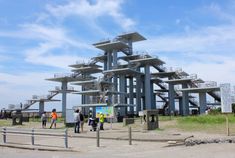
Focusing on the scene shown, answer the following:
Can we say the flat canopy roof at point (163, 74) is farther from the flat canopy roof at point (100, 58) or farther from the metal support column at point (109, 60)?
the flat canopy roof at point (100, 58)

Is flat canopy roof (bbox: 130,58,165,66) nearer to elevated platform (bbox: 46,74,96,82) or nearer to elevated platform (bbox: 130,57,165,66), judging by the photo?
elevated platform (bbox: 130,57,165,66)

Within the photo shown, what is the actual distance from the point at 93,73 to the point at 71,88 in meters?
7.27

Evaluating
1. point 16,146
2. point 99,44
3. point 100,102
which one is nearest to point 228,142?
point 16,146

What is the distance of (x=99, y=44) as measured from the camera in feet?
217

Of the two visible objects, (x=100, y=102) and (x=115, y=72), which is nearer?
(x=100, y=102)

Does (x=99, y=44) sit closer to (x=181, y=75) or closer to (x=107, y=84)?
(x=107, y=84)

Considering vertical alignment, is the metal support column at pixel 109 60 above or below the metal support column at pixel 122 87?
above

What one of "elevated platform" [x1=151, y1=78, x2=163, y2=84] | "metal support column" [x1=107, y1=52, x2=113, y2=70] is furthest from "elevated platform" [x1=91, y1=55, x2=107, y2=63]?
"elevated platform" [x1=151, y1=78, x2=163, y2=84]

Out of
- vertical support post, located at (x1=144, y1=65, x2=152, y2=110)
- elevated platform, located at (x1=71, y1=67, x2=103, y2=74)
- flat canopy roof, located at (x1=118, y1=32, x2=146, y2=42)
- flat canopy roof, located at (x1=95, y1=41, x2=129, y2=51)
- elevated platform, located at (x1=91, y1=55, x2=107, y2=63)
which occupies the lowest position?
vertical support post, located at (x1=144, y1=65, x2=152, y2=110)

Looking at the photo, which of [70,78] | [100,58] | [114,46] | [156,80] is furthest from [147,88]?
[70,78]

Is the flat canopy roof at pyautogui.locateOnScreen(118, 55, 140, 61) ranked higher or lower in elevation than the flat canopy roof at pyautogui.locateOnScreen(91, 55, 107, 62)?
lower

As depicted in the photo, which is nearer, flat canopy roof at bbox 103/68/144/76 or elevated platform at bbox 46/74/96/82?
flat canopy roof at bbox 103/68/144/76

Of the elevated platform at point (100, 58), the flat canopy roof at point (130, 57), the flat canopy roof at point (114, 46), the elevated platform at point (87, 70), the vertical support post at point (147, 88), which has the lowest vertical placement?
the vertical support post at point (147, 88)

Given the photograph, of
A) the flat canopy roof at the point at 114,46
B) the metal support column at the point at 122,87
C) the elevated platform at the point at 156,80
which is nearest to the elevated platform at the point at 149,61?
the flat canopy roof at the point at 114,46
